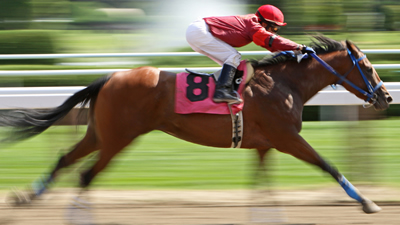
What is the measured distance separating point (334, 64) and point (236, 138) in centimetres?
104

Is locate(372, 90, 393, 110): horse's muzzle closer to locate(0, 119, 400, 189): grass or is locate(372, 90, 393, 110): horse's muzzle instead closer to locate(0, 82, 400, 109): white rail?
locate(0, 82, 400, 109): white rail

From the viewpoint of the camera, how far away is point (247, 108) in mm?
3879

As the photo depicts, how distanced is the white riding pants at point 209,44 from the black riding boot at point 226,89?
0.29ft

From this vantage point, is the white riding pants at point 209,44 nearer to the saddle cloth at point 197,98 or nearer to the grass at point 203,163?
the saddle cloth at point 197,98

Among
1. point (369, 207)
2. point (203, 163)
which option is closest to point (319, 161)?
point (369, 207)

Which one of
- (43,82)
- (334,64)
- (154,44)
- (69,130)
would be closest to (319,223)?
(334,64)

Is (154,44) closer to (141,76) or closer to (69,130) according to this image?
(69,130)

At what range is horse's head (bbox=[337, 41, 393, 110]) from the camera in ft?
13.2

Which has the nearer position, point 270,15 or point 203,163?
point 270,15

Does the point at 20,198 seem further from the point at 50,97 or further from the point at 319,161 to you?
the point at 319,161

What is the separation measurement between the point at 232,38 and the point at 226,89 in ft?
1.49

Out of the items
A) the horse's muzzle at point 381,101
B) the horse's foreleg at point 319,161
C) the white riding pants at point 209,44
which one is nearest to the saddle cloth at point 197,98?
the white riding pants at point 209,44

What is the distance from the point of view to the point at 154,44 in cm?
964

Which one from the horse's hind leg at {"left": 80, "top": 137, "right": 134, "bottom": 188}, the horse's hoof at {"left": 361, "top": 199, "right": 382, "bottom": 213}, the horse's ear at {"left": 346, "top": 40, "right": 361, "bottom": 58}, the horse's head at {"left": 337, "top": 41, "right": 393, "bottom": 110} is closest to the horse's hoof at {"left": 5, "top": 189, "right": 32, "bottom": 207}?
the horse's hind leg at {"left": 80, "top": 137, "right": 134, "bottom": 188}
